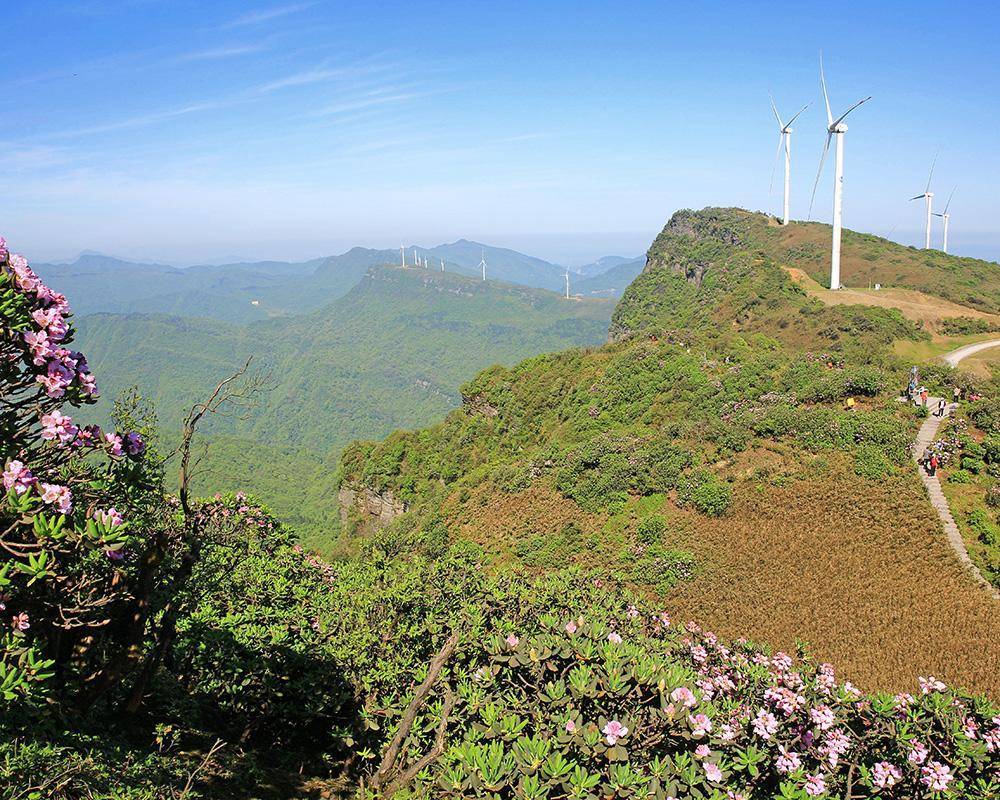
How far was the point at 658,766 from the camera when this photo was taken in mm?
5512

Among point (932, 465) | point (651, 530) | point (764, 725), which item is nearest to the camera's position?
point (764, 725)

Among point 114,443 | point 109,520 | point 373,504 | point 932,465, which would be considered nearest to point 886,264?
point 932,465

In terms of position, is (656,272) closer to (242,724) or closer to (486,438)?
(486,438)

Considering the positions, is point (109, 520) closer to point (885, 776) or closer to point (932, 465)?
point (885, 776)

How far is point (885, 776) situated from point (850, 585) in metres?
14.4

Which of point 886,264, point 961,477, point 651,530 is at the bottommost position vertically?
point 651,530

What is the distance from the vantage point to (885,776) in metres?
6.44

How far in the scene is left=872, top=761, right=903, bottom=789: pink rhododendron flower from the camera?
6410 mm

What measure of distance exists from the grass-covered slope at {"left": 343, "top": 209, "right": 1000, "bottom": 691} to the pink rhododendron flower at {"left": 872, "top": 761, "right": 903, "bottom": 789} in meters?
9.85

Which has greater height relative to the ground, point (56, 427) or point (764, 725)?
point (56, 427)

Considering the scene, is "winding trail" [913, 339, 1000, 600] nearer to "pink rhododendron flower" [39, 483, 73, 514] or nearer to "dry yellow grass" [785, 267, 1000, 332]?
"pink rhododendron flower" [39, 483, 73, 514]

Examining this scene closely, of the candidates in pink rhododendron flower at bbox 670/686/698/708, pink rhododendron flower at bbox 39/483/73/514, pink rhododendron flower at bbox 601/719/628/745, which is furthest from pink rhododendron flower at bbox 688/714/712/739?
pink rhododendron flower at bbox 39/483/73/514

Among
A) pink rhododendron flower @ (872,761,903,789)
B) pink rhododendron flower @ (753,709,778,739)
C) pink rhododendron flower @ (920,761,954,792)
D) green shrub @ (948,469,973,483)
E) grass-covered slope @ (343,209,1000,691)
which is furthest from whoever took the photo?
green shrub @ (948,469,973,483)

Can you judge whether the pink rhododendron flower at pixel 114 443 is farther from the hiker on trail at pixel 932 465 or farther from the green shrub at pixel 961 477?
the green shrub at pixel 961 477
